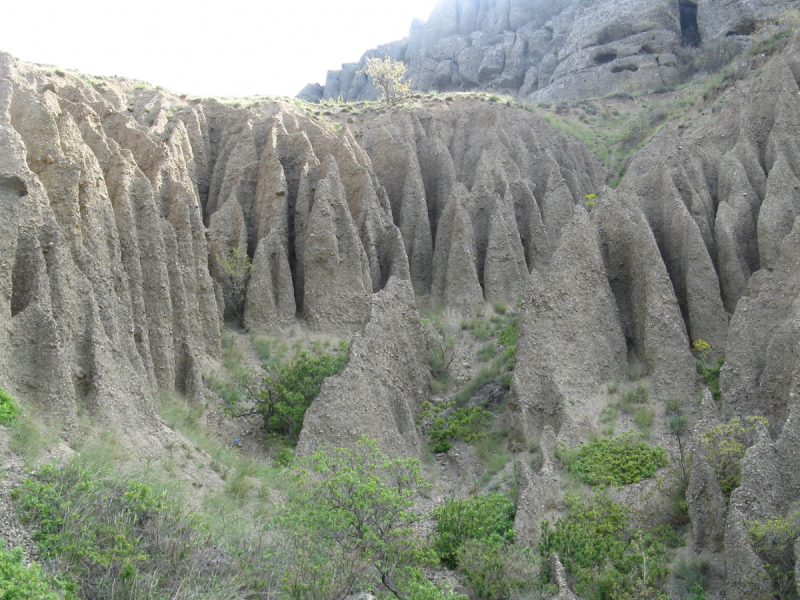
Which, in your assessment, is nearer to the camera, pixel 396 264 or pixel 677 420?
pixel 677 420

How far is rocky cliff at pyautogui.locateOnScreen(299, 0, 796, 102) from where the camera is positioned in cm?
5619

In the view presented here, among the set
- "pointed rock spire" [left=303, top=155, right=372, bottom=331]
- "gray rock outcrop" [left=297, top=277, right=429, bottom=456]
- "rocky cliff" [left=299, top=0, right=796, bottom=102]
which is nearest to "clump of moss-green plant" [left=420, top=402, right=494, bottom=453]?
"gray rock outcrop" [left=297, top=277, right=429, bottom=456]

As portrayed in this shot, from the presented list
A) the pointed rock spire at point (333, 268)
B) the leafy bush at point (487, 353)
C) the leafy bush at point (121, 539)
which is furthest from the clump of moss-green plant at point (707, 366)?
the leafy bush at point (121, 539)

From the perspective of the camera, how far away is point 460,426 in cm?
2173

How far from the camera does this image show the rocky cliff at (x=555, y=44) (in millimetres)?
56188

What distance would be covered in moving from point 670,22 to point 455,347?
44674 millimetres

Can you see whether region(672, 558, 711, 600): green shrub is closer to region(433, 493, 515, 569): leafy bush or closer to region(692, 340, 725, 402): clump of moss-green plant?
region(433, 493, 515, 569): leafy bush

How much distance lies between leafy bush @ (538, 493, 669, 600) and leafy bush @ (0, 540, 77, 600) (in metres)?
9.37

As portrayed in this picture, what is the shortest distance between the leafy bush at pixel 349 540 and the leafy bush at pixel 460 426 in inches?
256

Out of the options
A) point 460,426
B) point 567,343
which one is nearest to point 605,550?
point 460,426

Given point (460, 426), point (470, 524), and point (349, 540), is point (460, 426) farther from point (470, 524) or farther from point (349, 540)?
point (349, 540)

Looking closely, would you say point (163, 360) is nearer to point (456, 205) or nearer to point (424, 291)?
point (424, 291)

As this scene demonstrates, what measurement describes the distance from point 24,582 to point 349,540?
6.05 metres

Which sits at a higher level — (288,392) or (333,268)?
(333,268)
